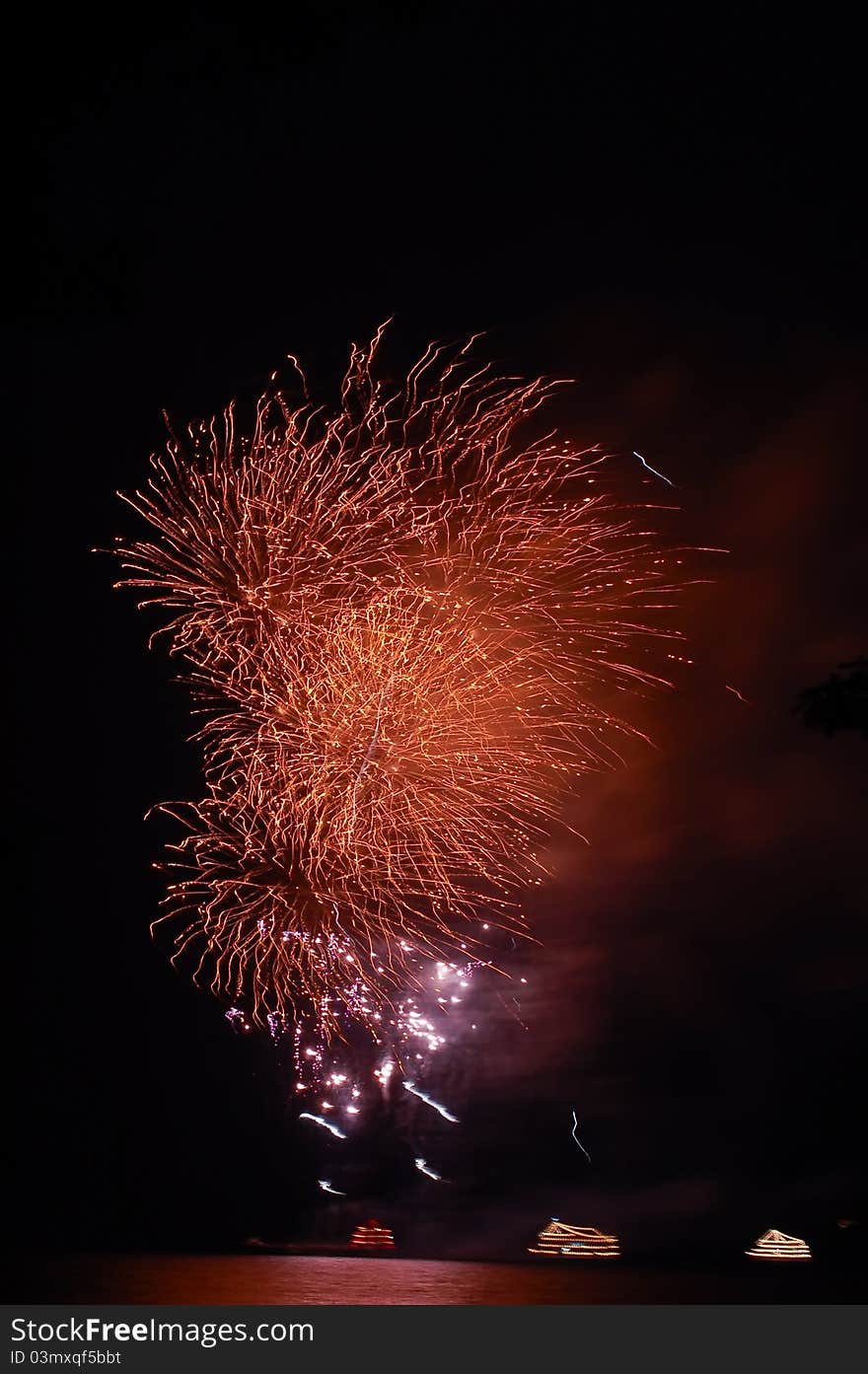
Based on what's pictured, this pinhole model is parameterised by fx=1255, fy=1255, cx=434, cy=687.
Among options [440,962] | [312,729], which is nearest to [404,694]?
[312,729]

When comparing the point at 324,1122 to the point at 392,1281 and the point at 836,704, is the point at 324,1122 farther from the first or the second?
the point at 836,704

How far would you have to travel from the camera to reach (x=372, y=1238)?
14.7 meters

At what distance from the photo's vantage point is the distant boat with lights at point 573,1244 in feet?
47.3

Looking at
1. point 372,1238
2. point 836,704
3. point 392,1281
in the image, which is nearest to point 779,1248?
point 372,1238

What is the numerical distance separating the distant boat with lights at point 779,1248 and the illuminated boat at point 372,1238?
4120mm

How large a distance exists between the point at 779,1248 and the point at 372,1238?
466cm

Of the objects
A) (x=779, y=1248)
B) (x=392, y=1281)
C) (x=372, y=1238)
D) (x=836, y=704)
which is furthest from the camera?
(x=372, y=1238)

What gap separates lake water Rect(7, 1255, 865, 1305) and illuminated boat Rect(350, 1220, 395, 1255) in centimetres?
69

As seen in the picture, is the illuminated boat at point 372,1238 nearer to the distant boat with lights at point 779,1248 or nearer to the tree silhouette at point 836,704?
the distant boat with lights at point 779,1248

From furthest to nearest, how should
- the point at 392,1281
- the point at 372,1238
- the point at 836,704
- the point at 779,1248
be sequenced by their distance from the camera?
the point at 372,1238 < the point at 779,1248 < the point at 392,1281 < the point at 836,704

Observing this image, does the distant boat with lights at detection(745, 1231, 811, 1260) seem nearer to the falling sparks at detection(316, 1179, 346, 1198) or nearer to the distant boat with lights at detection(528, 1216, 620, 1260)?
the distant boat with lights at detection(528, 1216, 620, 1260)

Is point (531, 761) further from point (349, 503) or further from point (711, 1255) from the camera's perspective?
point (711, 1255)

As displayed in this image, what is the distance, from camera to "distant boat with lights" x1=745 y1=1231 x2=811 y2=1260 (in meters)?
14.1

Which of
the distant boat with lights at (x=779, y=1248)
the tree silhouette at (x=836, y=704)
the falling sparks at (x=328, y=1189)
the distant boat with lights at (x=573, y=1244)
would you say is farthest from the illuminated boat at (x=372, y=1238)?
the tree silhouette at (x=836, y=704)
